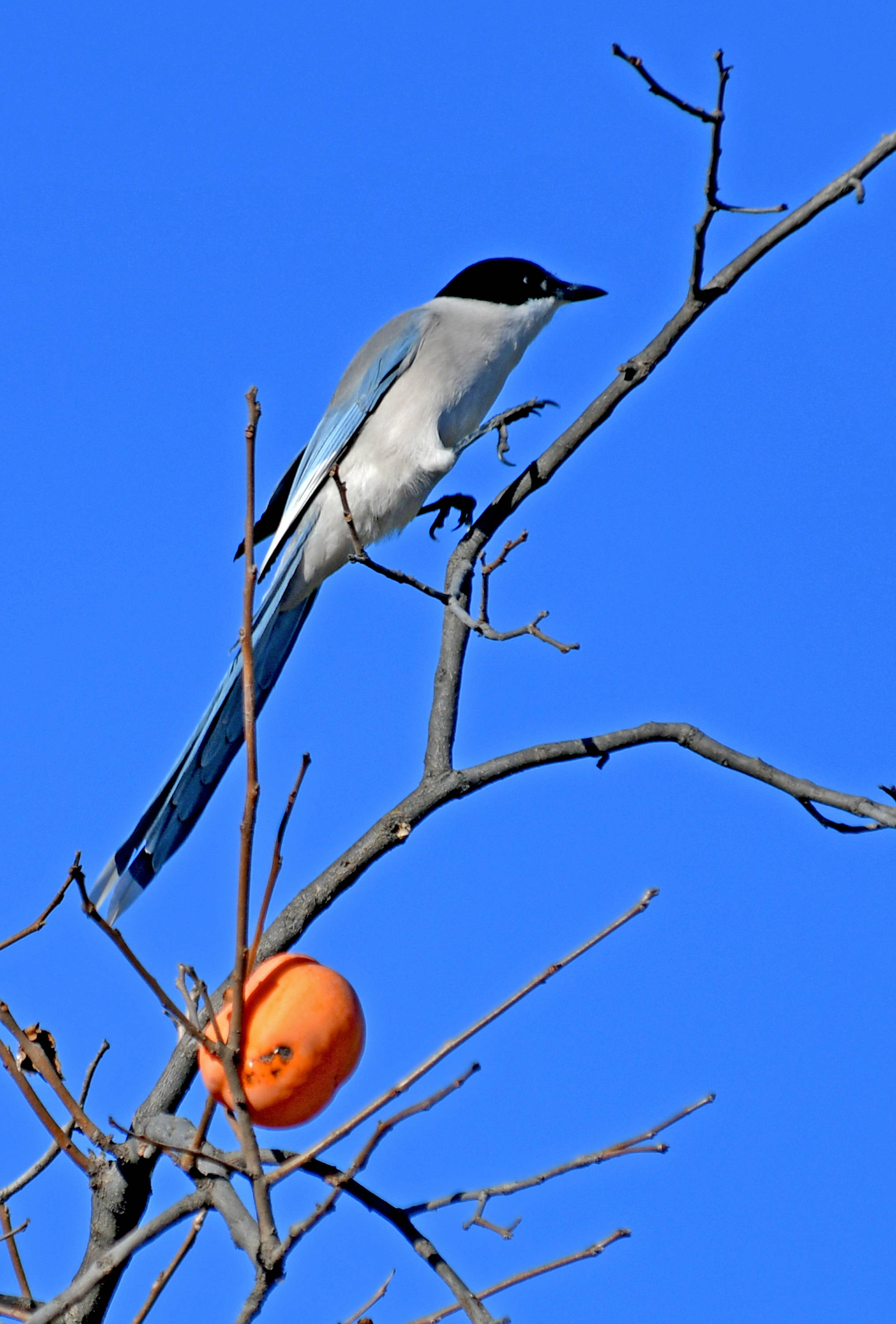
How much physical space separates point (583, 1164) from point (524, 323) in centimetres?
278

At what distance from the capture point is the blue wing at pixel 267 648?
Answer: 2531 mm

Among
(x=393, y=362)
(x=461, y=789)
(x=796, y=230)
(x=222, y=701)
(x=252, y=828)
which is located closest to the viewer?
(x=252, y=828)

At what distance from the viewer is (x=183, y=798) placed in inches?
105

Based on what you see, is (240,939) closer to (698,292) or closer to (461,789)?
(461,789)

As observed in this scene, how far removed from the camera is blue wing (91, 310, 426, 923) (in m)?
2.53

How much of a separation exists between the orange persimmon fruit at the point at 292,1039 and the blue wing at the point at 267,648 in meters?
0.72

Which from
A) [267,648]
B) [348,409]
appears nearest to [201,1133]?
[267,648]

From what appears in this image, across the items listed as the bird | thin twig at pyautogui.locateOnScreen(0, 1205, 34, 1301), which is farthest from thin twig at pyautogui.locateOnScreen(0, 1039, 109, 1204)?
the bird

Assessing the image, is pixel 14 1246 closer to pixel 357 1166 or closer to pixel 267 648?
pixel 357 1166

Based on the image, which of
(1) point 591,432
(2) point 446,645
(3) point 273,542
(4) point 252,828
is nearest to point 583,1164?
(4) point 252,828

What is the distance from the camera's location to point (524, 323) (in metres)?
3.86

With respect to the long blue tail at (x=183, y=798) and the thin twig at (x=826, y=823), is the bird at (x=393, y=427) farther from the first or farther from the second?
the thin twig at (x=826, y=823)

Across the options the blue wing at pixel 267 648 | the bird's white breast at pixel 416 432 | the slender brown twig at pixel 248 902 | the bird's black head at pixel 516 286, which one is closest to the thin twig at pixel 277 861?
the slender brown twig at pixel 248 902

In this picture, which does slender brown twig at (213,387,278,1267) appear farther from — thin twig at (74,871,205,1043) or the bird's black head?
the bird's black head
